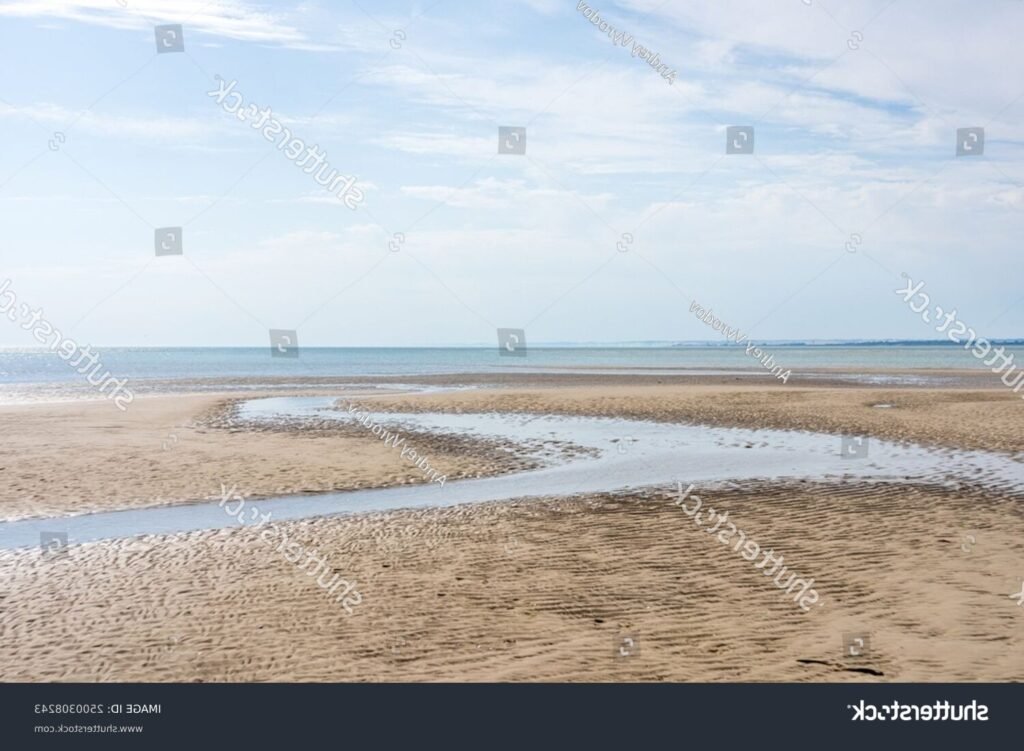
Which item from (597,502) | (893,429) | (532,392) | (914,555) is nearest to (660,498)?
(597,502)

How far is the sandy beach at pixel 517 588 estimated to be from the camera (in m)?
8.01

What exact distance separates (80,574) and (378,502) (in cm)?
575

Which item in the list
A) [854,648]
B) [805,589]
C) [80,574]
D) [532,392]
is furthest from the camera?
[532,392]

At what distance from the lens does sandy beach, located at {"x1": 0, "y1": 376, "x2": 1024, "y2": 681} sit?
315 inches

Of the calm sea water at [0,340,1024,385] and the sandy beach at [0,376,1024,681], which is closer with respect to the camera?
the sandy beach at [0,376,1024,681]

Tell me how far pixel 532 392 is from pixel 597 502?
28686 mm

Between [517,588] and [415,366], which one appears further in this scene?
[415,366]

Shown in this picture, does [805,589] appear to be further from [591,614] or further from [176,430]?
[176,430]

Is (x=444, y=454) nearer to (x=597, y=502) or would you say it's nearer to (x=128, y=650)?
(x=597, y=502)

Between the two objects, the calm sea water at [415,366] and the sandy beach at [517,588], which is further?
the calm sea water at [415,366]

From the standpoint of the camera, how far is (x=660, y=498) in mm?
15734

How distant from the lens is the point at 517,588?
10.2 meters

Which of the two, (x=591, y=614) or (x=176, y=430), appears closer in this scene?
(x=591, y=614)

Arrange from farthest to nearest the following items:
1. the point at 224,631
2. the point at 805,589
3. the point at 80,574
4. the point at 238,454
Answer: the point at 238,454
the point at 80,574
the point at 805,589
the point at 224,631
